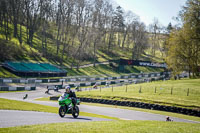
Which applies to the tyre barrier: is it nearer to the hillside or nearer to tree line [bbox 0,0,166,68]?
the hillside

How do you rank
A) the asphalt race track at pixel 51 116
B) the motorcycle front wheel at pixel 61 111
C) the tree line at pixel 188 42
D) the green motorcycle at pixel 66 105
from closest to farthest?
the asphalt race track at pixel 51 116 → the green motorcycle at pixel 66 105 → the motorcycle front wheel at pixel 61 111 → the tree line at pixel 188 42

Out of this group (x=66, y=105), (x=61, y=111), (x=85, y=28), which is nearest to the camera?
(x=66, y=105)

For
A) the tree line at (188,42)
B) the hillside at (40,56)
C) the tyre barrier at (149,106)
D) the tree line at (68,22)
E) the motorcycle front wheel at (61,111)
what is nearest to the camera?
the motorcycle front wheel at (61,111)

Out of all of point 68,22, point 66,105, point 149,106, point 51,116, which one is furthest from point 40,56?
point 66,105

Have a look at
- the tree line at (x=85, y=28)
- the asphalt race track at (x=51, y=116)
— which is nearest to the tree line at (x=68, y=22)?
the tree line at (x=85, y=28)

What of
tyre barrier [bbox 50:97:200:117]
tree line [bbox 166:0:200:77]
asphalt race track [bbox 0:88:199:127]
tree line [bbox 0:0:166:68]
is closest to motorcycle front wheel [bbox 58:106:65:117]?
asphalt race track [bbox 0:88:199:127]

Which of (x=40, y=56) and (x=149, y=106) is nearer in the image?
(x=149, y=106)

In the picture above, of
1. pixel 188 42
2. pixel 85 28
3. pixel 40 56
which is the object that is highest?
pixel 85 28

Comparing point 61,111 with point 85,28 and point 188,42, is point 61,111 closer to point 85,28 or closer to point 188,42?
point 188,42

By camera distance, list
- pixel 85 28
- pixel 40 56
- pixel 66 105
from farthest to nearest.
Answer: pixel 85 28, pixel 40 56, pixel 66 105

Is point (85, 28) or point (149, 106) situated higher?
point (85, 28)

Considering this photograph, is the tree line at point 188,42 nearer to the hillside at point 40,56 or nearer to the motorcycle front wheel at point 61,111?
the hillside at point 40,56

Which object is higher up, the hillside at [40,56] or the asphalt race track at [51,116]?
the hillside at [40,56]

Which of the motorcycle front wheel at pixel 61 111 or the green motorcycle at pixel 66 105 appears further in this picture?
the motorcycle front wheel at pixel 61 111
